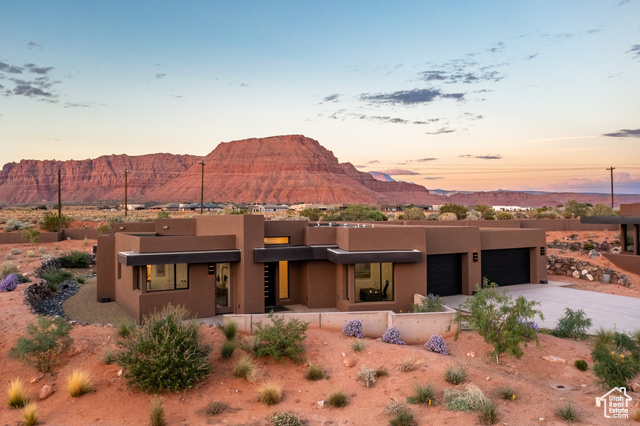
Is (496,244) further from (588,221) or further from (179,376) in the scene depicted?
(179,376)

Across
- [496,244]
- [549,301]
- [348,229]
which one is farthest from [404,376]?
[496,244]

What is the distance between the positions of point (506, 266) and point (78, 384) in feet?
67.5

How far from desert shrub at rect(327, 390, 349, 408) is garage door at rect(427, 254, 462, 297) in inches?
444

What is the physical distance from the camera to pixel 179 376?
11.2m

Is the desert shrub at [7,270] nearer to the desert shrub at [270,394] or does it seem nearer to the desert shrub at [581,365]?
the desert shrub at [270,394]

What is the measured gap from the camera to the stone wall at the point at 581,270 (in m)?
26.2

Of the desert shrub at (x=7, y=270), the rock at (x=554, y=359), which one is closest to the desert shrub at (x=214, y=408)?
the rock at (x=554, y=359)

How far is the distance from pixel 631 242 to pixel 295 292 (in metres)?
23.0

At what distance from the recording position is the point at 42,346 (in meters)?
11.9

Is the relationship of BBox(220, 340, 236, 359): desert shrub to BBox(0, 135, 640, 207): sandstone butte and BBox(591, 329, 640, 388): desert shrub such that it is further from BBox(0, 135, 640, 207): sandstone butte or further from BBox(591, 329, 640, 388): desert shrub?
BBox(0, 135, 640, 207): sandstone butte

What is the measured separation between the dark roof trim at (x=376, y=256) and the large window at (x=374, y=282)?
1.79 ft

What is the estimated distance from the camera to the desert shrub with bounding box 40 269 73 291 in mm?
24263

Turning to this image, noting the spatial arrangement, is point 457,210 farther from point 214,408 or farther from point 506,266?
point 214,408

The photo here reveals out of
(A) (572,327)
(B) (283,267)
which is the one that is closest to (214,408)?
(B) (283,267)
